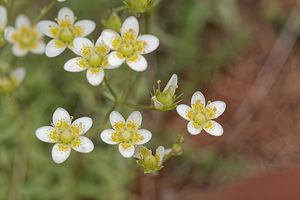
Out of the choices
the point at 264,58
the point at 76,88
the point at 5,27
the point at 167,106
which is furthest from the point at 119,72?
the point at 264,58

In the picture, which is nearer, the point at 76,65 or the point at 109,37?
the point at 109,37

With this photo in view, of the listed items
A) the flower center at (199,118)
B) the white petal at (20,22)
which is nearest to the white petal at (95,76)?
the flower center at (199,118)

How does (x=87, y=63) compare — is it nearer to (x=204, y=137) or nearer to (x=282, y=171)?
(x=282, y=171)

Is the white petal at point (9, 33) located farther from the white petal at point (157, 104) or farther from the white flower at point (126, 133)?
the white petal at point (157, 104)

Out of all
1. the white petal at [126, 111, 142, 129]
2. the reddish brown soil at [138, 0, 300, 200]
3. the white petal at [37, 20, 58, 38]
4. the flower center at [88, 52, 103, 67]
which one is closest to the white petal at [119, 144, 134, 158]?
the white petal at [126, 111, 142, 129]

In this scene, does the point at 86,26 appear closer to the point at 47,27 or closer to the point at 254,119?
the point at 47,27

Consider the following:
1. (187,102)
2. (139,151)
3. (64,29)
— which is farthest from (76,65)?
(187,102)
